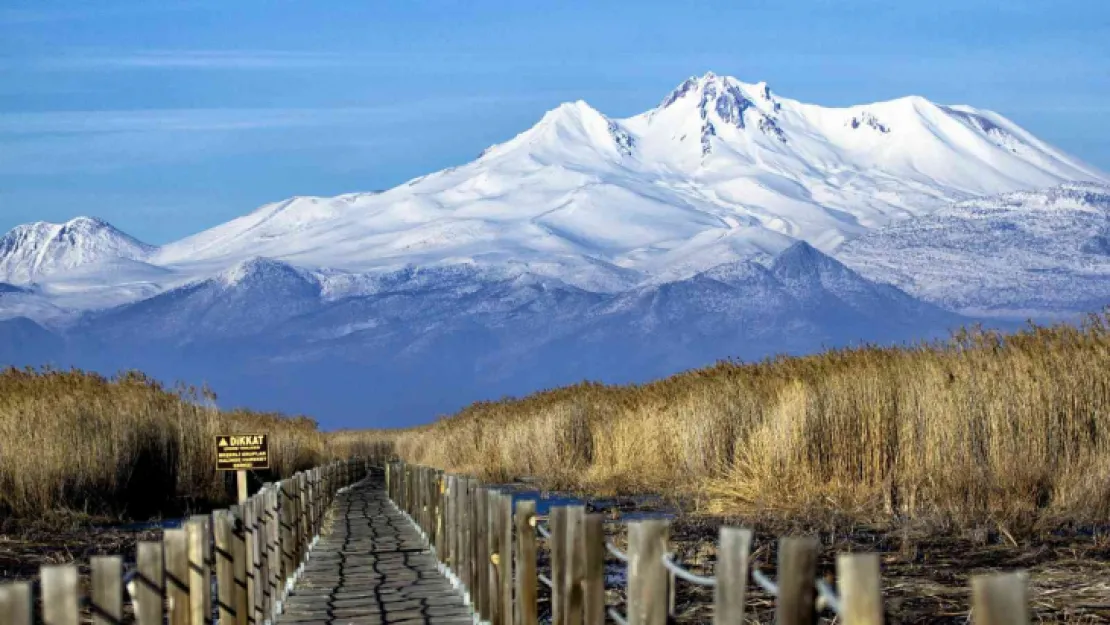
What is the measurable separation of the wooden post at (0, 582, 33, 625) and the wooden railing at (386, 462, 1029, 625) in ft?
7.80

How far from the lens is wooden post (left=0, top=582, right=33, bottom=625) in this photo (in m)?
5.18

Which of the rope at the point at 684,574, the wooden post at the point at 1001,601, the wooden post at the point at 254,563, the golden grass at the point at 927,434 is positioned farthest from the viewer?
the golden grass at the point at 927,434

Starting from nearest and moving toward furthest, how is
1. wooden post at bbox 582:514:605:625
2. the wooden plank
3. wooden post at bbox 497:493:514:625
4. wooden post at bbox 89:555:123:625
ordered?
wooden post at bbox 89:555:123:625 < wooden post at bbox 582:514:605:625 < wooden post at bbox 497:493:514:625 < the wooden plank

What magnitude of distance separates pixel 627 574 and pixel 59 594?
416 centimetres

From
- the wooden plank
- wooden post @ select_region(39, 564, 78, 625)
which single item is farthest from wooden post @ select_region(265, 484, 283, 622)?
wooden post @ select_region(39, 564, 78, 625)

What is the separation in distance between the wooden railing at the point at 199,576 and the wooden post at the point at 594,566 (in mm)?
2116

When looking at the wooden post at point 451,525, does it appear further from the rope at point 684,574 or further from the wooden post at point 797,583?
the wooden post at point 797,583

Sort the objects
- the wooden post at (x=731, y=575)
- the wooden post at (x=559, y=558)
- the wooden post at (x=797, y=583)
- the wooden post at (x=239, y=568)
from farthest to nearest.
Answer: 1. the wooden post at (x=239, y=568)
2. the wooden post at (x=559, y=558)
3. the wooden post at (x=731, y=575)
4. the wooden post at (x=797, y=583)

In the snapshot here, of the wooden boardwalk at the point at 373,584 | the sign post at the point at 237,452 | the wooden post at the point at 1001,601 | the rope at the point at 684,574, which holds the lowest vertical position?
the wooden boardwalk at the point at 373,584

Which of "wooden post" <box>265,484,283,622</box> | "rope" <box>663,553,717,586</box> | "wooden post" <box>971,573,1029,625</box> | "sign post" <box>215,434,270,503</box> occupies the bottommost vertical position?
"wooden post" <box>265,484,283,622</box>

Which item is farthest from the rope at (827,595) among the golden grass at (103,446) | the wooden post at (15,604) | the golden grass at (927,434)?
the golden grass at (103,446)

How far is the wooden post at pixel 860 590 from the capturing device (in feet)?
14.1

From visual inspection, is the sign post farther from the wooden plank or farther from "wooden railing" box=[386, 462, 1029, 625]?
the wooden plank

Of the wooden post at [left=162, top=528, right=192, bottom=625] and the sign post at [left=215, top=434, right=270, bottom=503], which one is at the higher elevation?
the sign post at [left=215, top=434, right=270, bottom=503]
